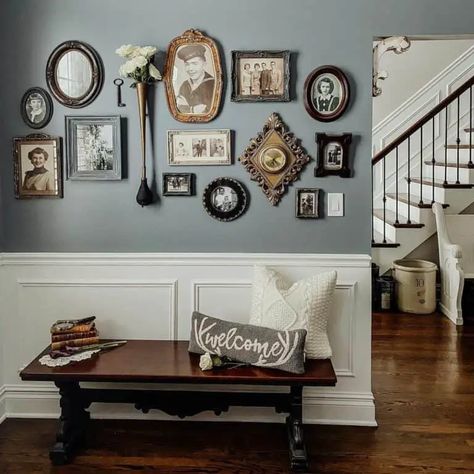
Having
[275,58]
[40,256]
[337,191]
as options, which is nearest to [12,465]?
[40,256]

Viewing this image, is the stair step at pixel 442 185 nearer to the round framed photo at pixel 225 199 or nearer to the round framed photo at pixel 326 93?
the round framed photo at pixel 326 93

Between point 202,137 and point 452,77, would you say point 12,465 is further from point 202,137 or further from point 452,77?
point 452,77

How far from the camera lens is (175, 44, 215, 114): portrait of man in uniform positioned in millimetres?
3471

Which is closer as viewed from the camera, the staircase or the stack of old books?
the stack of old books

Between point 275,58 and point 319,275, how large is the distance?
113 cm

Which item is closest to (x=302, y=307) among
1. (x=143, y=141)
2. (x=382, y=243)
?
(x=143, y=141)

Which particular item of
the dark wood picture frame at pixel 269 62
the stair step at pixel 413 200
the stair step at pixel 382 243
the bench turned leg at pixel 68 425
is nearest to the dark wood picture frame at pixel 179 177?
the dark wood picture frame at pixel 269 62

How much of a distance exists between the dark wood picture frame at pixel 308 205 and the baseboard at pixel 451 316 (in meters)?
2.72

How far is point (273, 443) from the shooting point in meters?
3.41

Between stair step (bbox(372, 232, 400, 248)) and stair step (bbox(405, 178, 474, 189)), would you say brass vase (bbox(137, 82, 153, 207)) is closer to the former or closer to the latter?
Answer: stair step (bbox(372, 232, 400, 248))

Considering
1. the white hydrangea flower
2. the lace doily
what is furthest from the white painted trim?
the white hydrangea flower

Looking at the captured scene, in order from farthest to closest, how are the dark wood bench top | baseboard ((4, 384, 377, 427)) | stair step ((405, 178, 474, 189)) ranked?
stair step ((405, 178, 474, 189)), baseboard ((4, 384, 377, 427)), the dark wood bench top

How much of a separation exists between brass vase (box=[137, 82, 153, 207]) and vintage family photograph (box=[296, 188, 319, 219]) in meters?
0.77

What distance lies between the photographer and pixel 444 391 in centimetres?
414
